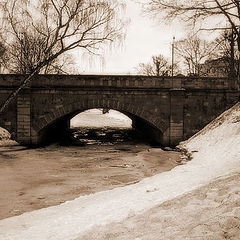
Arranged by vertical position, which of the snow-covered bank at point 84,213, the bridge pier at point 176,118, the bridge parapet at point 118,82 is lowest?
the snow-covered bank at point 84,213

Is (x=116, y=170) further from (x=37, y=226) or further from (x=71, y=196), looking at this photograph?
(x=37, y=226)

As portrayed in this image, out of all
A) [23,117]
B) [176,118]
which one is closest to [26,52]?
[23,117]

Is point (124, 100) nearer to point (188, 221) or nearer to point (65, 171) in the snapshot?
point (65, 171)

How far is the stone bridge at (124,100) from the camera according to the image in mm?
16984

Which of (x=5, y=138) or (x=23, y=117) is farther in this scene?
(x=23, y=117)

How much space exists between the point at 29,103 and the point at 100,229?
13.7 m

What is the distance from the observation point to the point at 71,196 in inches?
309

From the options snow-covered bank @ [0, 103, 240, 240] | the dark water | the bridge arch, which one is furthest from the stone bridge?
snow-covered bank @ [0, 103, 240, 240]

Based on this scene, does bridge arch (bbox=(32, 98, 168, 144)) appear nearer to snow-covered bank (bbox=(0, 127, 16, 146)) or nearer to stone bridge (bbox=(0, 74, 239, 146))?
stone bridge (bbox=(0, 74, 239, 146))

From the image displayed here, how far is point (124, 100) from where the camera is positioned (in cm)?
1741

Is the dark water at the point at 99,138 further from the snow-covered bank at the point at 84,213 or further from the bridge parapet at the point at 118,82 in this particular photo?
the snow-covered bank at the point at 84,213

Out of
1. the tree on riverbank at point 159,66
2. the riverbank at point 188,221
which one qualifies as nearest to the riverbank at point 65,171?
the riverbank at point 188,221

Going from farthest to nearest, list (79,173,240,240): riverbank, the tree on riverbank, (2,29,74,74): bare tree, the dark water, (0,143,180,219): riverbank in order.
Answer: the tree on riverbank
the dark water
(2,29,74,74): bare tree
(0,143,180,219): riverbank
(79,173,240,240): riverbank

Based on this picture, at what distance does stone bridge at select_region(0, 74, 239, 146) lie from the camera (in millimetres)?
16984
